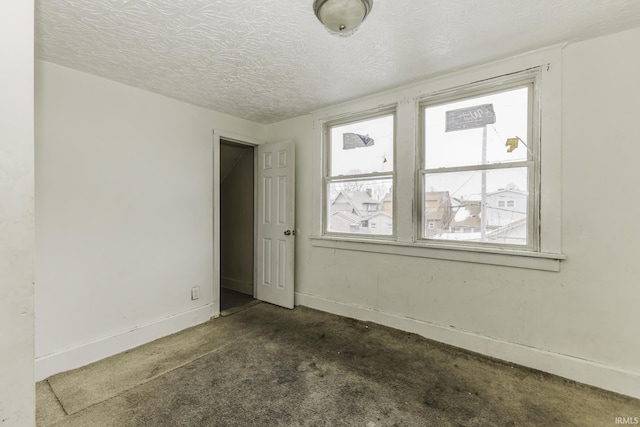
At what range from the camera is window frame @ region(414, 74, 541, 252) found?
2.13 meters

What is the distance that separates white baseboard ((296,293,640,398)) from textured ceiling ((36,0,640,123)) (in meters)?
2.26

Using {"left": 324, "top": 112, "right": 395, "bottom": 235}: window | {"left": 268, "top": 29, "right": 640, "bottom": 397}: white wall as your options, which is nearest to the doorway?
{"left": 324, "top": 112, "right": 395, "bottom": 235}: window

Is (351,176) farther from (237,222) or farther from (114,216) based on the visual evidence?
(114,216)

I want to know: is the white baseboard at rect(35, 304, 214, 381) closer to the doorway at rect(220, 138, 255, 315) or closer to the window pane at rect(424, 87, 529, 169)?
the doorway at rect(220, 138, 255, 315)

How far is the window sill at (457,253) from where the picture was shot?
2092 millimetres

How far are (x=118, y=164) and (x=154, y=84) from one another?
31.0 inches

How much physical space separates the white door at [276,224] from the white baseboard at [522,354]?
3.15 feet

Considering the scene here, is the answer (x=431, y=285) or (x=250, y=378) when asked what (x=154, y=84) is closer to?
(x=250, y=378)

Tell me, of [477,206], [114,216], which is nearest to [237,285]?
[114,216]

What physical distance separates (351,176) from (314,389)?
208 cm

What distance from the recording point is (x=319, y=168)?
3.34 m

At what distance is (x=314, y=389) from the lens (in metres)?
1.90

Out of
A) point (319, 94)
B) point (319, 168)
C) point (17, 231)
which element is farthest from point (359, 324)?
point (17, 231)

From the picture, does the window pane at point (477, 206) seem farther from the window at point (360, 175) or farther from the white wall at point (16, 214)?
the white wall at point (16, 214)
